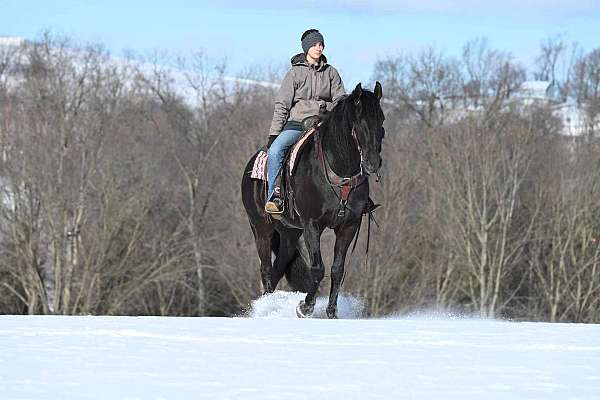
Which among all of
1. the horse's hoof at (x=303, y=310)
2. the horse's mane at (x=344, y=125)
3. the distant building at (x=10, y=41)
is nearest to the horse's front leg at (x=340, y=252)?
the horse's hoof at (x=303, y=310)

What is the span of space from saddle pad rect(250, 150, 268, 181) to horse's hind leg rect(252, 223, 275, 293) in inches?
26.7

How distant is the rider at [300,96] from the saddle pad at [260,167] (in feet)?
1.43

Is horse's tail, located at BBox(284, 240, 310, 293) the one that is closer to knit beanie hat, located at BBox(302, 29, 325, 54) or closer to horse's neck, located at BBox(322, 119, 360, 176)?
horse's neck, located at BBox(322, 119, 360, 176)

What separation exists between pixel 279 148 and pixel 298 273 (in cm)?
179

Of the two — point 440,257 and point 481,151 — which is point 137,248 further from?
point 481,151

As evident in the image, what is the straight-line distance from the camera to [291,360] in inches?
249

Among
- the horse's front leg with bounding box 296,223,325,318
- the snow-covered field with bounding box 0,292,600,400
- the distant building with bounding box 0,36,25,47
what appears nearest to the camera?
the snow-covered field with bounding box 0,292,600,400

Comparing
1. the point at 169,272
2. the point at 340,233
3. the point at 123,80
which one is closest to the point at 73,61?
the point at 123,80

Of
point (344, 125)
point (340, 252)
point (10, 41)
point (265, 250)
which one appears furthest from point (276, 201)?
point (10, 41)

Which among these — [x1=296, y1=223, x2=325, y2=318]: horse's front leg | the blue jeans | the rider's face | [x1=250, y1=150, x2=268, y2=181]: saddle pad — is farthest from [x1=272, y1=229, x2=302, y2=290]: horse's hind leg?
the rider's face

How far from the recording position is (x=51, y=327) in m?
7.96

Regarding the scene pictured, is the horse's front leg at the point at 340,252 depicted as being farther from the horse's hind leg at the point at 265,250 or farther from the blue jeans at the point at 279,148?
the horse's hind leg at the point at 265,250

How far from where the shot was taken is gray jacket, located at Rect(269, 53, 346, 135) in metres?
11.8

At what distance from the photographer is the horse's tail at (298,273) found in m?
12.9
